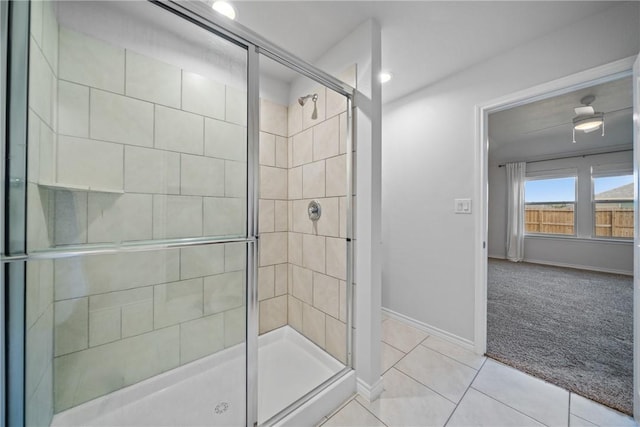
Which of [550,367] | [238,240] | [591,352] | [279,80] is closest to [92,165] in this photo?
[238,240]

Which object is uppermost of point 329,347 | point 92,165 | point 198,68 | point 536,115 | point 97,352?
point 536,115

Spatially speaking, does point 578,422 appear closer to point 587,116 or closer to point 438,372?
point 438,372

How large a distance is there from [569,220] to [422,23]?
5905 mm

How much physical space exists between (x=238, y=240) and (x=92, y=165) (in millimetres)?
738

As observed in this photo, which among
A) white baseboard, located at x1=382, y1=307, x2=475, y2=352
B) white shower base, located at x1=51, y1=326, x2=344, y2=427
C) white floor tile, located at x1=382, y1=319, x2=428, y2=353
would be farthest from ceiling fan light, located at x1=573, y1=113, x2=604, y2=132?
white shower base, located at x1=51, y1=326, x2=344, y2=427

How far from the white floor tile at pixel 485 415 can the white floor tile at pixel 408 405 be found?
53 mm

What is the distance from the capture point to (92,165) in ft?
3.64

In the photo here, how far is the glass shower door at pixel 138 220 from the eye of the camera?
102 cm

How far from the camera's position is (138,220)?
3.98 ft

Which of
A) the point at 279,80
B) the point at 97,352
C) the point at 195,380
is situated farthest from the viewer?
the point at 279,80

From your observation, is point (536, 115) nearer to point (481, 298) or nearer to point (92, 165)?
point (481, 298)

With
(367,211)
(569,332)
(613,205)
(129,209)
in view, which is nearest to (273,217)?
(367,211)

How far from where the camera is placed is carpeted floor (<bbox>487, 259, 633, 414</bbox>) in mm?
1605

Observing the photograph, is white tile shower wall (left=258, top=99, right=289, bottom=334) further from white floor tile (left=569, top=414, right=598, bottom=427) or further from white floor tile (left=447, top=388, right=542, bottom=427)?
white floor tile (left=569, top=414, right=598, bottom=427)
